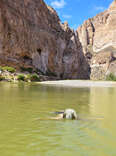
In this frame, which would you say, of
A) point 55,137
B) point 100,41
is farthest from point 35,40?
point 100,41

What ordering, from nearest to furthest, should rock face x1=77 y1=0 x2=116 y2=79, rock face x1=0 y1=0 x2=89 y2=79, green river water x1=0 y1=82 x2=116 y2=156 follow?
1. green river water x1=0 y1=82 x2=116 y2=156
2. rock face x1=0 y1=0 x2=89 y2=79
3. rock face x1=77 y1=0 x2=116 y2=79

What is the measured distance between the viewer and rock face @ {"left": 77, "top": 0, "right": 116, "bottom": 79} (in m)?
128

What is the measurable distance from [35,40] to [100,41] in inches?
3990

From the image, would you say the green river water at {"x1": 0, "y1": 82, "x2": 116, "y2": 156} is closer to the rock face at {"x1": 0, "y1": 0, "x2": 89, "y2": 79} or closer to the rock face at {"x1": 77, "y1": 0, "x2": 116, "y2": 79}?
the rock face at {"x1": 0, "y1": 0, "x2": 89, "y2": 79}

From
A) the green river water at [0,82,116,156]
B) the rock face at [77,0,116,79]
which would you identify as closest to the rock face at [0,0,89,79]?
the green river water at [0,82,116,156]

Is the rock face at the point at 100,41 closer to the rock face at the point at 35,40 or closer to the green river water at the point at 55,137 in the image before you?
the rock face at the point at 35,40

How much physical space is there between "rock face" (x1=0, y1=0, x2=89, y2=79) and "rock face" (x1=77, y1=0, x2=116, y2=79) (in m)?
43.4

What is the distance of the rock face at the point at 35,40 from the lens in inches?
2005

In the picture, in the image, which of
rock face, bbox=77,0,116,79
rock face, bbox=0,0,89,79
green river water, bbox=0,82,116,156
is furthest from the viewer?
rock face, bbox=77,0,116,79

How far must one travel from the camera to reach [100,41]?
15112cm

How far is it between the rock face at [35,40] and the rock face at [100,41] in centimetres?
4335

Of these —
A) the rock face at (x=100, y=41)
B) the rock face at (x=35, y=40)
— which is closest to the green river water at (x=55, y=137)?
the rock face at (x=35, y=40)

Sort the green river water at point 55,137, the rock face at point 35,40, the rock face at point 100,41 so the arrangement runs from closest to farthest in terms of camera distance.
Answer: the green river water at point 55,137 → the rock face at point 35,40 → the rock face at point 100,41

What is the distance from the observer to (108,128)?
596 cm
